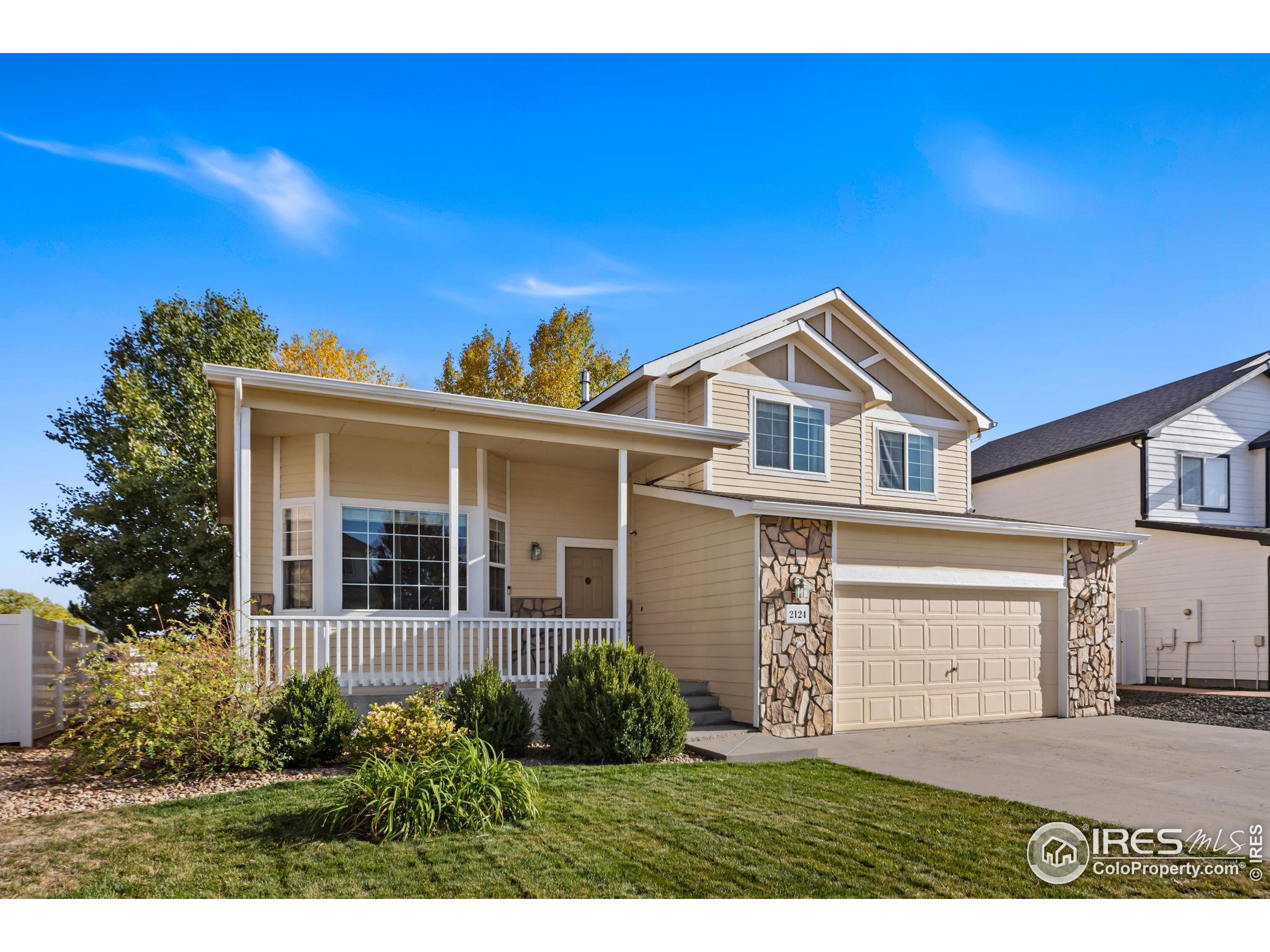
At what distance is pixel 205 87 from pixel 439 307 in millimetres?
15826

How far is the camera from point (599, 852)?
507cm

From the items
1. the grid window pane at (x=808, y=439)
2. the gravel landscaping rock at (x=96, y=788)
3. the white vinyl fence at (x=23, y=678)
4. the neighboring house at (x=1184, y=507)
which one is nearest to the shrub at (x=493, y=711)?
the gravel landscaping rock at (x=96, y=788)

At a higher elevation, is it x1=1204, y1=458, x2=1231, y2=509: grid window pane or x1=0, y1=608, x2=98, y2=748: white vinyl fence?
x1=1204, y1=458, x2=1231, y2=509: grid window pane

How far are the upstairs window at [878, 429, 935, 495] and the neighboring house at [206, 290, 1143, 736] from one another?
0.70 m

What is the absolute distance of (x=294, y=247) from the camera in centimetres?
1986

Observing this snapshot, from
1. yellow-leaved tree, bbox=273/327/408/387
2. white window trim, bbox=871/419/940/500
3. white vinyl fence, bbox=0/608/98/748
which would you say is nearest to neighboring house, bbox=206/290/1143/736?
white window trim, bbox=871/419/940/500

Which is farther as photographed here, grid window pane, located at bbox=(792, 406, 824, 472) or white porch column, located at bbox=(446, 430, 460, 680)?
grid window pane, located at bbox=(792, 406, 824, 472)

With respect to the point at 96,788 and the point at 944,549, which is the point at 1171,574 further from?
the point at 96,788

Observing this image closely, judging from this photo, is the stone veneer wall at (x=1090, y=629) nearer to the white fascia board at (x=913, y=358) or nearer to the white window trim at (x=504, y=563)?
the white fascia board at (x=913, y=358)

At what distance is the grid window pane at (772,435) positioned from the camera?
1363 cm

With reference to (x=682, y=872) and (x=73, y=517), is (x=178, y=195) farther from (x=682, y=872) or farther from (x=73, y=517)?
(x=682, y=872)

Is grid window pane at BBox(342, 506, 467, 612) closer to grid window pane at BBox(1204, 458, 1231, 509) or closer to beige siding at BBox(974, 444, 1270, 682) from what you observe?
beige siding at BBox(974, 444, 1270, 682)

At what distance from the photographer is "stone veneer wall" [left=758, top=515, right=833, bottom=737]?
33.5 ft

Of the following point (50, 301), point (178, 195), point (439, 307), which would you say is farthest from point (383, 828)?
point (439, 307)
